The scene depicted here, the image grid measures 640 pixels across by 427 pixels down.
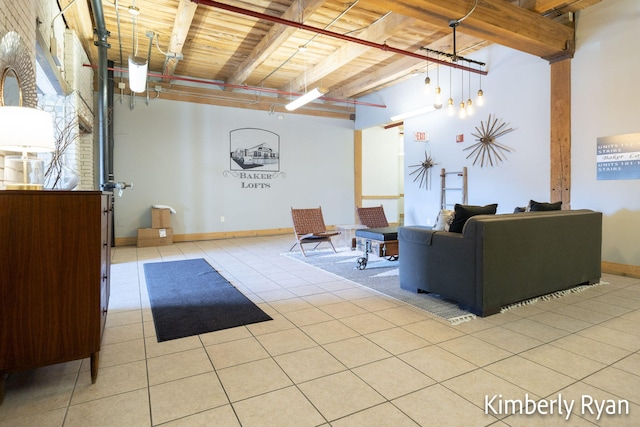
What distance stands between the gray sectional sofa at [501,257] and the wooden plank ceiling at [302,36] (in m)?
2.32

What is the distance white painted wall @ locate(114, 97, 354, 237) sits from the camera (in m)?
7.12

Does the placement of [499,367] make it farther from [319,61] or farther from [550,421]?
[319,61]

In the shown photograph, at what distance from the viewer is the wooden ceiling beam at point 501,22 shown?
367cm

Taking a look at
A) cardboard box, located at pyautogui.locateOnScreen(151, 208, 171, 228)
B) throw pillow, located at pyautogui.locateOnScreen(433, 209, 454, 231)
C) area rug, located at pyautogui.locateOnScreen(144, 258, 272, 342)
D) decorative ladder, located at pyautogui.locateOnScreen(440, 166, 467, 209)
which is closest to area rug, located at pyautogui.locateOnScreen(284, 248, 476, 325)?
throw pillow, located at pyautogui.locateOnScreen(433, 209, 454, 231)

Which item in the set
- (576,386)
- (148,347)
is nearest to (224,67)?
(148,347)

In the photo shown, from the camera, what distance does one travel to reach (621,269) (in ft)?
14.7

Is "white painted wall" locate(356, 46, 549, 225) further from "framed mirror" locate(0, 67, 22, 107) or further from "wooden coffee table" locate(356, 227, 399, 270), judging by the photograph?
"framed mirror" locate(0, 67, 22, 107)

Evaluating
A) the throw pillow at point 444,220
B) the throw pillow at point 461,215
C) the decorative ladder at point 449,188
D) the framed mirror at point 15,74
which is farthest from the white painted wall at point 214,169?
the throw pillow at point 461,215

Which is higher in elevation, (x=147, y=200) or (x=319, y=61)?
(x=319, y=61)

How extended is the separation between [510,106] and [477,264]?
385 cm

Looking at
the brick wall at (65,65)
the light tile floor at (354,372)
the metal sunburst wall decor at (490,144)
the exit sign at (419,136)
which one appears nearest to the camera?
the light tile floor at (354,372)

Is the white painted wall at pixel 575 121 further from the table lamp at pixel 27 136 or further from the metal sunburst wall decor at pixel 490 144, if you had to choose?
the table lamp at pixel 27 136

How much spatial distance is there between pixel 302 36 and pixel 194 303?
14.2 ft

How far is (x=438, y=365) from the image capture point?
2.18 meters
